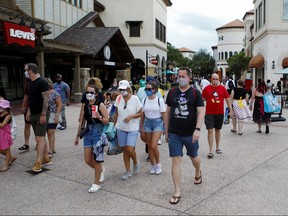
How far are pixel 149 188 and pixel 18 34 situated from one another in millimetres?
8980

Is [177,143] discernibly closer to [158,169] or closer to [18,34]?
[158,169]

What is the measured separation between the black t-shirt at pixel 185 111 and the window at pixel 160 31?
3465cm

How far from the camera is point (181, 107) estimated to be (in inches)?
180

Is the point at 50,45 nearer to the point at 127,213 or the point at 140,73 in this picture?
the point at 127,213

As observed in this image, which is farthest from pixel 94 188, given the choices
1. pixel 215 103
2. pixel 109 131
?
pixel 215 103

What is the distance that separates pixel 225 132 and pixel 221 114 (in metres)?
2.93

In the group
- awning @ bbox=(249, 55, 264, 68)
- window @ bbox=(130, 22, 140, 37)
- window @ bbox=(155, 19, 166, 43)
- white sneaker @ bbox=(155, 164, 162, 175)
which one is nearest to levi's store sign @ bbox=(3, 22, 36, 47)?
white sneaker @ bbox=(155, 164, 162, 175)

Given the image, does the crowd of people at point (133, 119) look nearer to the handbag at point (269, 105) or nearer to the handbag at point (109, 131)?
the handbag at point (109, 131)

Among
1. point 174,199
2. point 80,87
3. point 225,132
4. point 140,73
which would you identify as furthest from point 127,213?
point 140,73

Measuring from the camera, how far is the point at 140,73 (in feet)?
125

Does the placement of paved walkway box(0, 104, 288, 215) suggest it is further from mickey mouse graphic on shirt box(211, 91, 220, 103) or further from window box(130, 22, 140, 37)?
window box(130, 22, 140, 37)

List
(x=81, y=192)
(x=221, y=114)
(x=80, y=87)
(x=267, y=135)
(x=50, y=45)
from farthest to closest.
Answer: (x=80, y=87), (x=50, y=45), (x=267, y=135), (x=221, y=114), (x=81, y=192)

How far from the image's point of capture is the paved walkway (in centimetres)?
428

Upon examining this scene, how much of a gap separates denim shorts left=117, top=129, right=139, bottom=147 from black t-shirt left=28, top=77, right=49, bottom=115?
1577mm
